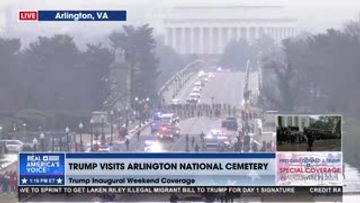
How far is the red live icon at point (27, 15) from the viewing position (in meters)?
4.23

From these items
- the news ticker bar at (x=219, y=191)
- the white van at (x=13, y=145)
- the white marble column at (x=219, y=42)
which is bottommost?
the news ticker bar at (x=219, y=191)

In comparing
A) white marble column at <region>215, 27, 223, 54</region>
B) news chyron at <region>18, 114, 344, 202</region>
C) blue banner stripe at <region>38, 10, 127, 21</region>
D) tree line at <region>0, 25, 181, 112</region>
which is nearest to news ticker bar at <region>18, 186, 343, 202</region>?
news chyron at <region>18, 114, 344, 202</region>

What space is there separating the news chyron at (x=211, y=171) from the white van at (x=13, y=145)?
5 centimetres

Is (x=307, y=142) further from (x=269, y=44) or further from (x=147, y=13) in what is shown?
(x=147, y=13)

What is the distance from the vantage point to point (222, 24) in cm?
425

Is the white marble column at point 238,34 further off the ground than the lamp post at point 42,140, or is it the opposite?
the white marble column at point 238,34

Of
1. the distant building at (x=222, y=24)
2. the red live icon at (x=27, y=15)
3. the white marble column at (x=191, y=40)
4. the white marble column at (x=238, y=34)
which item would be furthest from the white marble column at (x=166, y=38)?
the red live icon at (x=27, y=15)

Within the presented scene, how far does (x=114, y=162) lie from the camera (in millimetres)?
4242

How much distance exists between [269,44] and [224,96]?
406 mm

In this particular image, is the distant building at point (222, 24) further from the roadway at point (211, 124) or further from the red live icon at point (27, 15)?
the red live icon at point (27, 15)

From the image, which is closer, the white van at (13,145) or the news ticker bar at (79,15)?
the news ticker bar at (79,15)

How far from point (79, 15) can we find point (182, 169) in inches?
41.9

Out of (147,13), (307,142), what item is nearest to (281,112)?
(307,142)

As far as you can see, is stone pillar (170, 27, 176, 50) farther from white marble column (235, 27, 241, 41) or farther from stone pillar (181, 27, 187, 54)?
white marble column (235, 27, 241, 41)
